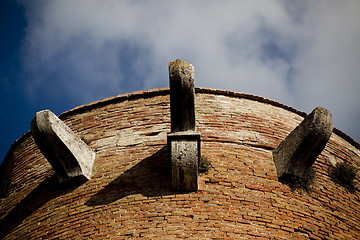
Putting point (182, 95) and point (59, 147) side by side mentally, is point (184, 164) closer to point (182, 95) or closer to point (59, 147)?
point (182, 95)

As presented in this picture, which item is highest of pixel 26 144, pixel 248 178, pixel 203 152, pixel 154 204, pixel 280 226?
pixel 26 144

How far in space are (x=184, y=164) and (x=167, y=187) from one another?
0.39 metres

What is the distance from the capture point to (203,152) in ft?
19.4

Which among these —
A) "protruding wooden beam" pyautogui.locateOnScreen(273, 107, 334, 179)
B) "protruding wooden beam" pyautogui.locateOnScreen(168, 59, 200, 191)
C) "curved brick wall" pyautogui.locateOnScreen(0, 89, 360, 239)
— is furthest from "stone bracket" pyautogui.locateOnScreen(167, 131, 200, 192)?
"protruding wooden beam" pyautogui.locateOnScreen(273, 107, 334, 179)

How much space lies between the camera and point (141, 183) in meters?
5.48

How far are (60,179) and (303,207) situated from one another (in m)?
3.40

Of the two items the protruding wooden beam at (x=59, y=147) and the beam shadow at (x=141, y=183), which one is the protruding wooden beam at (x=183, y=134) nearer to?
the beam shadow at (x=141, y=183)

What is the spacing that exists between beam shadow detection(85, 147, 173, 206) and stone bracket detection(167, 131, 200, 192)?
19 centimetres

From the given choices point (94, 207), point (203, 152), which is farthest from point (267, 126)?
point (94, 207)

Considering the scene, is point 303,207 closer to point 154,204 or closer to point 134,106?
point 154,204

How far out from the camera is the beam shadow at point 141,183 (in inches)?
209

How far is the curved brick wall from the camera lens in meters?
4.90

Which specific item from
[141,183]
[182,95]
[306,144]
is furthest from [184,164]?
[306,144]

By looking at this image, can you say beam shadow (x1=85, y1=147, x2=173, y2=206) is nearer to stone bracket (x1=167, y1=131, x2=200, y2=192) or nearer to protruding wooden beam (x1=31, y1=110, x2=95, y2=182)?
stone bracket (x1=167, y1=131, x2=200, y2=192)
